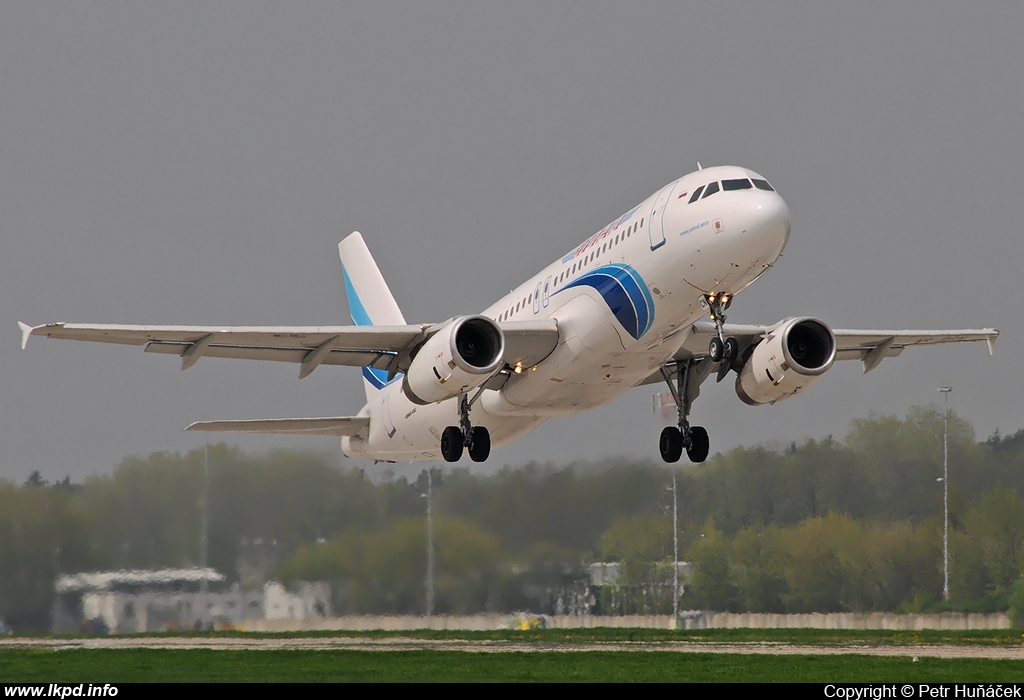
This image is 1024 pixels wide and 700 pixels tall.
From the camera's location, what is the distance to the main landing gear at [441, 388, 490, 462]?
2722 cm

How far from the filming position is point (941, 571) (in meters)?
33.9

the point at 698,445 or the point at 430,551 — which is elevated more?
the point at 698,445

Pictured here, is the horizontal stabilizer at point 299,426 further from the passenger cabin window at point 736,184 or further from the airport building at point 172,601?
the passenger cabin window at point 736,184

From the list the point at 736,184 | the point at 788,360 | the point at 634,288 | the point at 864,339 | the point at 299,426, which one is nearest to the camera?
the point at 736,184

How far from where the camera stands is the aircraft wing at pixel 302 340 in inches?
974

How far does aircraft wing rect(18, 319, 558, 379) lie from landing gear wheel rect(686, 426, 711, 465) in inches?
193

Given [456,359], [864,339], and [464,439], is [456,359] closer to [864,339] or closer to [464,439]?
[464,439]

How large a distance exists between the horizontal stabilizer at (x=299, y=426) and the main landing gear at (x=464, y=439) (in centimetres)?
515

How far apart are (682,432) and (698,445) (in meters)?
0.45

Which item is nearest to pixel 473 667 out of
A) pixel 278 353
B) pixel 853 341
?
pixel 278 353

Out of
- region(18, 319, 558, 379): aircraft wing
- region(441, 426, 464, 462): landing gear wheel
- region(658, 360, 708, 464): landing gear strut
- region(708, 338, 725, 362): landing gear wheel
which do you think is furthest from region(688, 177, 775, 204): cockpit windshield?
region(441, 426, 464, 462): landing gear wheel

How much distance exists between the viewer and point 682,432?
2853cm

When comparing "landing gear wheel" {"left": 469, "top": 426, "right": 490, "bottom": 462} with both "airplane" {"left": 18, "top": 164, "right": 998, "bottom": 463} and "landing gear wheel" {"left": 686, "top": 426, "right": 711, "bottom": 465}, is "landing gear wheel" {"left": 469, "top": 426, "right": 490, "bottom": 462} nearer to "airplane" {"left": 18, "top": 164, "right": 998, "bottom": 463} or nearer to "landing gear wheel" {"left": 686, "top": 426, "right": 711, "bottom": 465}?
"airplane" {"left": 18, "top": 164, "right": 998, "bottom": 463}

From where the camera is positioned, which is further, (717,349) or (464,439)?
(464,439)
